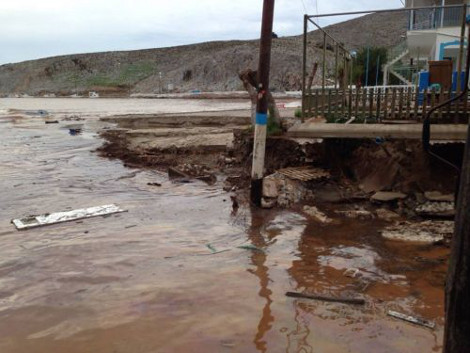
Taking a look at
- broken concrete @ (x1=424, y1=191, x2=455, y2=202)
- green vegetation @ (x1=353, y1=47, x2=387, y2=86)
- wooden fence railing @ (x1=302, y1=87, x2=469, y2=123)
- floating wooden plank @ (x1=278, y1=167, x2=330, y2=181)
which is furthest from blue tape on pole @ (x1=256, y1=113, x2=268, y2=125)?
green vegetation @ (x1=353, y1=47, x2=387, y2=86)

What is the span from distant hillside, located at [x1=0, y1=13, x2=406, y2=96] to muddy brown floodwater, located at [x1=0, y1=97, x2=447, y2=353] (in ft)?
202

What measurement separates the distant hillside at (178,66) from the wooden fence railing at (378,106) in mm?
57813

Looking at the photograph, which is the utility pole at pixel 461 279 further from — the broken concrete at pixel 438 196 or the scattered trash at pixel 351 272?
the broken concrete at pixel 438 196

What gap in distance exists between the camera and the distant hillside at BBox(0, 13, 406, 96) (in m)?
81.8

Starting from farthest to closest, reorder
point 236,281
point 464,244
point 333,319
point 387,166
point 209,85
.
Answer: point 209,85 < point 387,166 < point 236,281 < point 333,319 < point 464,244

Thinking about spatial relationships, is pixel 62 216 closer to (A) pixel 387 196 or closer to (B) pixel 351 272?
(B) pixel 351 272

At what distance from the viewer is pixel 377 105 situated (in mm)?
9945

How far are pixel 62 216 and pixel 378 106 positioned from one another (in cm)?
665

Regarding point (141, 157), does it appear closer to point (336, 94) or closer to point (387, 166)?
point (336, 94)

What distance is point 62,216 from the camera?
28.3 ft

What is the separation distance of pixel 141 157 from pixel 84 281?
9401 mm

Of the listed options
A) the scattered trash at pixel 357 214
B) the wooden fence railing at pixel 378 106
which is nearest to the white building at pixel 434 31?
the wooden fence railing at pixel 378 106

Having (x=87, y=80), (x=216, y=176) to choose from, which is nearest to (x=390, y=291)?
(x=216, y=176)

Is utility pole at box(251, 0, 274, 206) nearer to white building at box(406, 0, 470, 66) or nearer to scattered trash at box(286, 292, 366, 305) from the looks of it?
scattered trash at box(286, 292, 366, 305)
